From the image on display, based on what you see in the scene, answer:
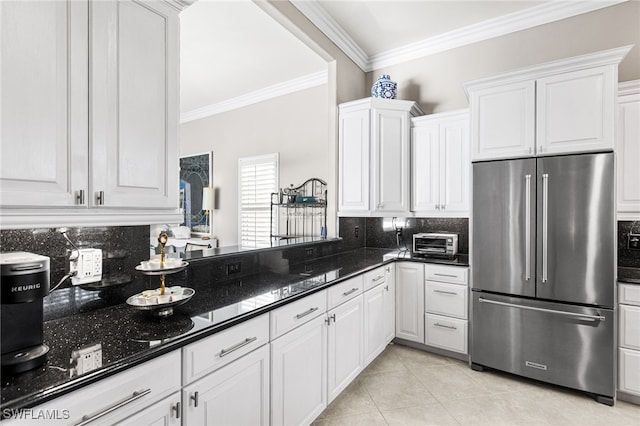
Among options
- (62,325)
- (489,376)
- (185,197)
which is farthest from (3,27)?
(185,197)

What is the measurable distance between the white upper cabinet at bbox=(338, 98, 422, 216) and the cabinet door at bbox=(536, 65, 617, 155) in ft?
4.02

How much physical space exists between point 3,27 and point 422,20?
337 centimetres

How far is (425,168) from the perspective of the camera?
3.34 metres

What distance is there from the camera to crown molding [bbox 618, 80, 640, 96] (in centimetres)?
244

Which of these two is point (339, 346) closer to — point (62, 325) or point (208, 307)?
point (208, 307)

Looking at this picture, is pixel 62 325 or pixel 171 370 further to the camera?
pixel 62 325

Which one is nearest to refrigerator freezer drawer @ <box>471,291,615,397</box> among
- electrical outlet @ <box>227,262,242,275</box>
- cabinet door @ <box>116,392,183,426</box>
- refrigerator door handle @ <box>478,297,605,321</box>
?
refrigerator door handle @ <box>478,297,605,321</box>

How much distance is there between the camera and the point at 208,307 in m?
1.54

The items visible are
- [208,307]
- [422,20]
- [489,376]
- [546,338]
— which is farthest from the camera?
[422,20]

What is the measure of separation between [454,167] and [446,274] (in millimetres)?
1098

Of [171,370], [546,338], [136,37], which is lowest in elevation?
[546,338]

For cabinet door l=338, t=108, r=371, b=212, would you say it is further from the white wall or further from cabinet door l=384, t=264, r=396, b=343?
cabinet door l=384, t=264, r=396, b=343

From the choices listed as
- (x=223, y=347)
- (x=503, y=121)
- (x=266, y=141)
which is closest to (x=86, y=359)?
(x=223, y=347)

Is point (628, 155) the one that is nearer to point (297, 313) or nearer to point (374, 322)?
point (374, 322)
